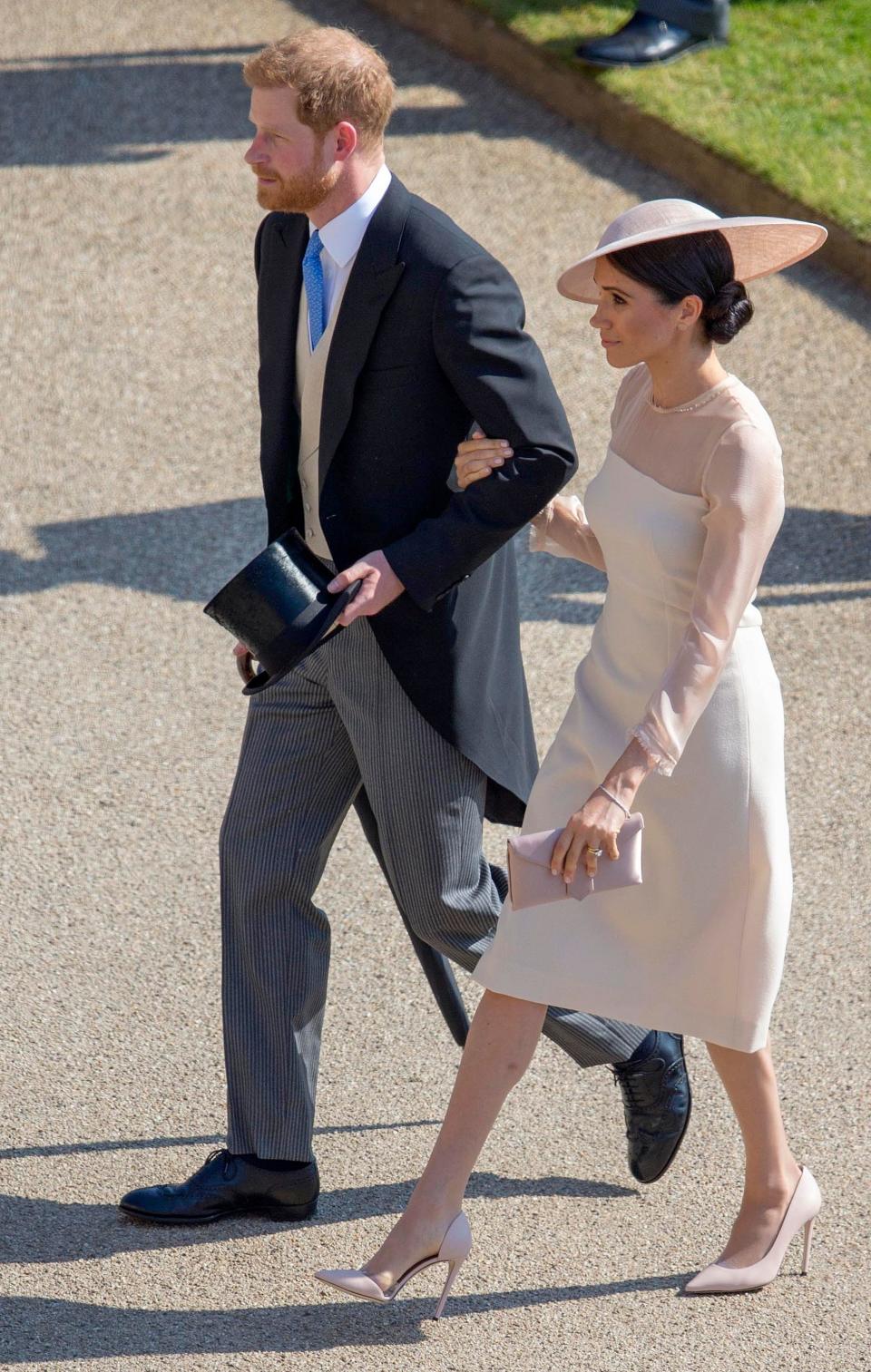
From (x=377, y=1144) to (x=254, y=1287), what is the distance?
19.0 inches

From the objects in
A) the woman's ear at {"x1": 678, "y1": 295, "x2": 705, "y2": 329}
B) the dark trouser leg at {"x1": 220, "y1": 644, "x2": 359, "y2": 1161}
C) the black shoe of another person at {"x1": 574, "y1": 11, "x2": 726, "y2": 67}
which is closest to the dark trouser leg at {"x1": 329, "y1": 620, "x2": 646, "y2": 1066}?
the dark trouser leg at {"x1": 220, "y1": 644, "x2": 359, "y2": 1161}

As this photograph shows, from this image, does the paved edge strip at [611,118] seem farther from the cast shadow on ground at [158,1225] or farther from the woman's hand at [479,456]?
the cast shadow on ground at [158,1225]

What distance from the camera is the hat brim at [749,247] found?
312 cm

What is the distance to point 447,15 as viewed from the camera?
1010 cm

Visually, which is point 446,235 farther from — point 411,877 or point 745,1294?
point 745,1294

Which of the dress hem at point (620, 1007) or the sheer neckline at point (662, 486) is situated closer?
the sheer neckline at point (662, 486)

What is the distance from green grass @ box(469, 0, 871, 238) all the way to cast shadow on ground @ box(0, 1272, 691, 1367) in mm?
5667

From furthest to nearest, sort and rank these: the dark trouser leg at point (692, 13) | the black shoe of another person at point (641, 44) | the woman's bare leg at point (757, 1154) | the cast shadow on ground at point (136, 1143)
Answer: the dark trouser leg at point (692, 13) < the black shoe of another person at point (641, 44) < the cast shadow on ground at point (136, 1143) < the woman's bare leg at point (757, 1154)

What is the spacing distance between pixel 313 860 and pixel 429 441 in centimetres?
84

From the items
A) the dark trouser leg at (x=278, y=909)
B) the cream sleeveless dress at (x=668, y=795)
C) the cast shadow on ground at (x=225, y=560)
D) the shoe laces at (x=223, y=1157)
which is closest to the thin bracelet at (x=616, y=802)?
the cream sleeveless dress at (x=668, y=795)

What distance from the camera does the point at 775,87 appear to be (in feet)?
30.5

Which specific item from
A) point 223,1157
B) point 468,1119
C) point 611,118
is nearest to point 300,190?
point 468,1119

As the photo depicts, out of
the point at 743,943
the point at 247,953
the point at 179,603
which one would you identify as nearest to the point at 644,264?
the point at 743,943

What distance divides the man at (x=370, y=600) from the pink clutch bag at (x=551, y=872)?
1.45ft
